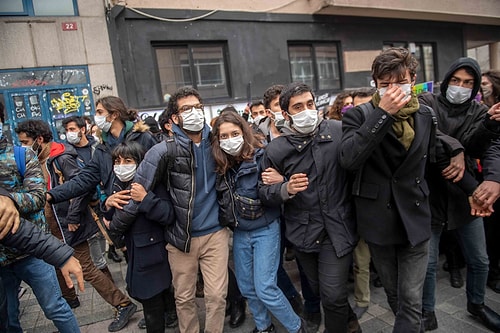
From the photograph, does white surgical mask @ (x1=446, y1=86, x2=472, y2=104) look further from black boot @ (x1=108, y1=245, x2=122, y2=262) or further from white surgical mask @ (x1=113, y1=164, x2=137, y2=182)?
black boot @ (x1=108, y1=245, x2=122, y2=262)

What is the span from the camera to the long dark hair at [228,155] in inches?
106

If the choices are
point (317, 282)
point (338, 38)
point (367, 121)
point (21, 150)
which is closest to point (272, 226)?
point (317, 282)

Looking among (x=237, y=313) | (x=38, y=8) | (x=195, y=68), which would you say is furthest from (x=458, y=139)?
(x=38, y=8)

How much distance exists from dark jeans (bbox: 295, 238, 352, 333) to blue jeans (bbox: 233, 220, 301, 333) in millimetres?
368

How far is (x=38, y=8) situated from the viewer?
7.33 metres

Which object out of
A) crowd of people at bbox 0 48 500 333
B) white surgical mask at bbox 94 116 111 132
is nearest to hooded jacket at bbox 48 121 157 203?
crowd of people at bbox 0 48 500 333

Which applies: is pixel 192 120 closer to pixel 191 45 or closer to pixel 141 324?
pixel 141 324

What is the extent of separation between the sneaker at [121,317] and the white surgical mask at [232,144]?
208 cm

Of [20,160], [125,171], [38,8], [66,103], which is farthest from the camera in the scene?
[66,103]

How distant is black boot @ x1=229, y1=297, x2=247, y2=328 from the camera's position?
3.22 m

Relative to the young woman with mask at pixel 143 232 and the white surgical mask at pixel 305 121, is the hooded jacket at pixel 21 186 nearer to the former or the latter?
the young woman with mask at pixel 143 232

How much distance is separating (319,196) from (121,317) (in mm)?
2482

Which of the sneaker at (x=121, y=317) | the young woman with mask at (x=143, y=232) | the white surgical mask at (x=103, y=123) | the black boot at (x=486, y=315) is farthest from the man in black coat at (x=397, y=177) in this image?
the sneaker at (x=121, y=317)

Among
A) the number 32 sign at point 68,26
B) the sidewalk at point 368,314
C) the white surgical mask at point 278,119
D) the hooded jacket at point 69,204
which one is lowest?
the sidewalk at point 368,314
